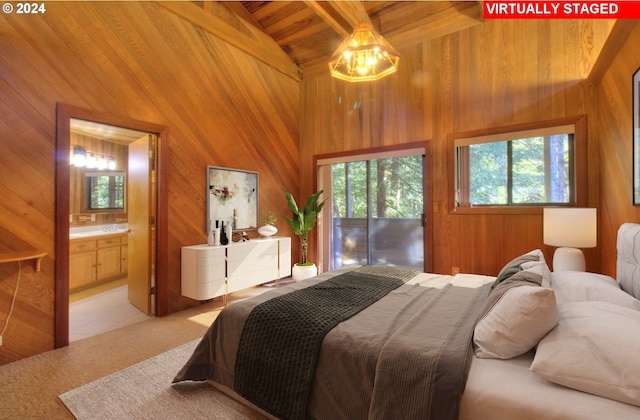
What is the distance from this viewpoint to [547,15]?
2840 millimetres

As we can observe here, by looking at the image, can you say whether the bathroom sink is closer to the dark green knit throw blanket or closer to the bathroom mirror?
the bathroom mirror

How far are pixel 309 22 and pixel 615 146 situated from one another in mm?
3904

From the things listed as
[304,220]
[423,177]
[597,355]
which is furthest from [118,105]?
[597,355]

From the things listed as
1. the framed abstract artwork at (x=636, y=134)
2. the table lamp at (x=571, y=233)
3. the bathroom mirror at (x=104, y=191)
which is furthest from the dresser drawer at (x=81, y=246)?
the framed abstract artwork at (x=636, y=134)

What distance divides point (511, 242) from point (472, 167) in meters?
0.99

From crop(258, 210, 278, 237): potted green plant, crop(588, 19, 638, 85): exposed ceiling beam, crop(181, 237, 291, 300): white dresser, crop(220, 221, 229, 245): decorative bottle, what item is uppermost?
crop(588, 19, 638, 85): exposed ceiling beam

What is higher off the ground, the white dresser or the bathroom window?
the bathroom window

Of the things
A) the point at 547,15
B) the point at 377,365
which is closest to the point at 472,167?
the point at 547,15

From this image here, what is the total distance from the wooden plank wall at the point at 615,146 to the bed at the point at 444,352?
25.4 inches

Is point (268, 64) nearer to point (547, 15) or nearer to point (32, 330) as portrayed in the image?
point (547, 15)

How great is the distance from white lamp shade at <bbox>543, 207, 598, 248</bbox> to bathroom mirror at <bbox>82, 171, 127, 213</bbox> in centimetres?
615

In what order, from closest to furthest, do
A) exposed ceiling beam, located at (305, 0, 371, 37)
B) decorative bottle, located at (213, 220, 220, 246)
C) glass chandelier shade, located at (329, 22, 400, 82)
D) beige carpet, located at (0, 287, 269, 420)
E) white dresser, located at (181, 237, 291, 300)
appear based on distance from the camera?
beige carpet, located at (0, 287, 269, 420) < glass chandelier shade, located at (329, 22, 400, 82) < white dresser, located at (181, 237, 291, 300) < exposed ceiling beam, located at (305, 0, 371, 37) < decorative bottle, located at (213, 220, 220, 246)

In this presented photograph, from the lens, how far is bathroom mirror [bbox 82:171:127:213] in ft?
15.6

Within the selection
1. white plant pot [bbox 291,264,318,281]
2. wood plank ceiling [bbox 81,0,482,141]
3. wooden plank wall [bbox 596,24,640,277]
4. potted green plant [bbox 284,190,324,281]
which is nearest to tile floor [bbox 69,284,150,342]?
white plant pot [bbox 291,264,318,281]
